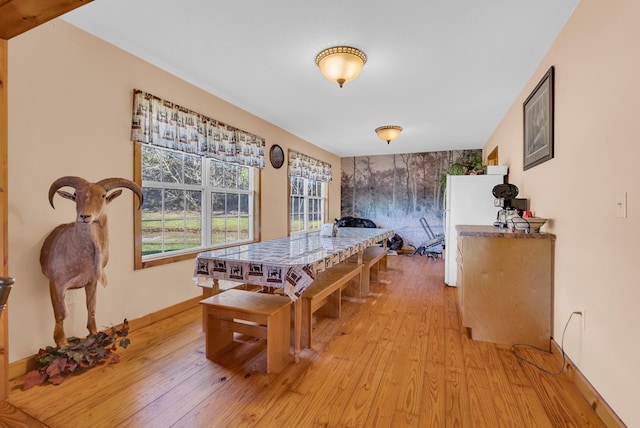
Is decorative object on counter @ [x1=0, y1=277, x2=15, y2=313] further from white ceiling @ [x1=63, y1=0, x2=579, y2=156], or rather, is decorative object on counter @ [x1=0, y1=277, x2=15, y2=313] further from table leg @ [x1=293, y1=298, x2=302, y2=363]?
white ceiling @ [x1=63, y1=0, x2=579, y2=156]

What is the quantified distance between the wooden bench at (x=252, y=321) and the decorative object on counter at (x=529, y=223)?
201 cm

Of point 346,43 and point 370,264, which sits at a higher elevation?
point 346,43

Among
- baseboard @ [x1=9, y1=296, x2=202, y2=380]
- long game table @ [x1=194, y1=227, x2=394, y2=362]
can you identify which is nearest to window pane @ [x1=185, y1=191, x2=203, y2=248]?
baseboard @ [x1=9, y1=296, x2=202, y2=380]

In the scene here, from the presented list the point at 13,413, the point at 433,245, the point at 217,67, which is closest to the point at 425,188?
the point at 433,245

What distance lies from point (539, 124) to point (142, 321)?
3932 millimetres

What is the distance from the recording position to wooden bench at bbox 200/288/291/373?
1963 millimetres

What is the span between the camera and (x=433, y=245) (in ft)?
21.3

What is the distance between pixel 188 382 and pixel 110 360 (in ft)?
2.27

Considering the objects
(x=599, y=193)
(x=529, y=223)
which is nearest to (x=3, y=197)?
(x=599, y=193)

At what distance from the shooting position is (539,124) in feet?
8.50

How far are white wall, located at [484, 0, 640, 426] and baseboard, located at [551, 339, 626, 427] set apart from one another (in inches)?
1.7

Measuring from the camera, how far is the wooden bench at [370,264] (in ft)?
12.4

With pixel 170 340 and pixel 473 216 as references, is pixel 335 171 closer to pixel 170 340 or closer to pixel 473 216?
pixel 473 216

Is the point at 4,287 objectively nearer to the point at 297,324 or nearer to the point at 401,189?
the point at 297,324
